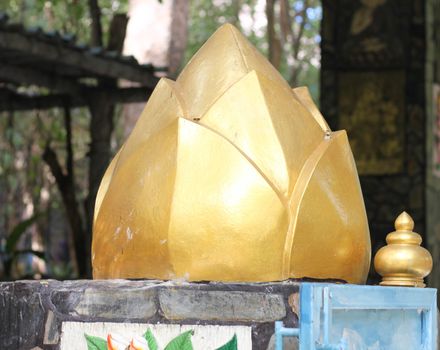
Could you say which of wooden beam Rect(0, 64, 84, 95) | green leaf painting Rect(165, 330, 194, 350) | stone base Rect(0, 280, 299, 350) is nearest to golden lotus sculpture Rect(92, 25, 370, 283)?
stone base Rect(0, 280, 299, 350)

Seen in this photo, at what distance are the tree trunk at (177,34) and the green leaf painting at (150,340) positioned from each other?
870cm

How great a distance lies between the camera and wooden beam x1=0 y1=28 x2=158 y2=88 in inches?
250

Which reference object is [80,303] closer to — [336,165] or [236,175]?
[236,175]

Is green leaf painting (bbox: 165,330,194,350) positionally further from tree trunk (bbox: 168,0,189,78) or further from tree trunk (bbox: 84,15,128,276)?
tree trunk (bbox: 168,0,189,78)

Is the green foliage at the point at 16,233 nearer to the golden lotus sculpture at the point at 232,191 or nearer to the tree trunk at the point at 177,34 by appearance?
the tree trunk at the point at 177,34

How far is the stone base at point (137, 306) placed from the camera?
2514 mm

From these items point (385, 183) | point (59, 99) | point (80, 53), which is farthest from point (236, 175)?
point (59, 99)

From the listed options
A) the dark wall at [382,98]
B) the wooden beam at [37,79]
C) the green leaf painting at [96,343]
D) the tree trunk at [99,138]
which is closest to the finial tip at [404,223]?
the green leaf painting at [96,343]

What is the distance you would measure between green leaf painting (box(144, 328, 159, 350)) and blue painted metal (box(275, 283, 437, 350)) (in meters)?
0.31

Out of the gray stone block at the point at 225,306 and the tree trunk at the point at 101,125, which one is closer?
the gray stone block at the point at 225,306

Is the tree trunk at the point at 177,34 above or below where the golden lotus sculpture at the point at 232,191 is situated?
above

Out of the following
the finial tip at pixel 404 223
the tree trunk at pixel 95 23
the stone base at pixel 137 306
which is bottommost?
the stone base at pixel 137 306

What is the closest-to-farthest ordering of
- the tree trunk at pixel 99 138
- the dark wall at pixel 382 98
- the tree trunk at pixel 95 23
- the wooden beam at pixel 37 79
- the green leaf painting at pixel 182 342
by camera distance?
the green leaf painting at pixel 182 342, the wooden beam at pixel 37 79, the dark wall at pixel 382 98, the tree trunk at pixel 99 138, the tree trunk at pixel 95 23

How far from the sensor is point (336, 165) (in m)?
2.90
